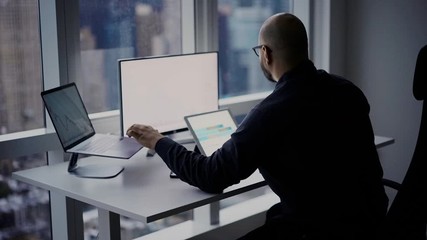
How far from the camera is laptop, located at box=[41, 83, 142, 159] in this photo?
8.39 feet

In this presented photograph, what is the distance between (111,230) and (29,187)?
0.69 meters

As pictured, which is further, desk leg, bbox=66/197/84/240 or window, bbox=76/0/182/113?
window, bbox=76/0/182/113

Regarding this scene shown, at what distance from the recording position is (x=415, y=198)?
2.15m

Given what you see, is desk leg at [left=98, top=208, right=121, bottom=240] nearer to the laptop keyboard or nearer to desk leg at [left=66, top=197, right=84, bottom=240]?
the laptop keyboard

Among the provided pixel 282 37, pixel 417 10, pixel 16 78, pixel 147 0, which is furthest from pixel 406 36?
pixel 16 78

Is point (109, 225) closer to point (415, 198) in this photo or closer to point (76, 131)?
point (76, 131)

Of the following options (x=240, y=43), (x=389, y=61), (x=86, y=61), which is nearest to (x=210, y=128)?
(x=86, y=61)

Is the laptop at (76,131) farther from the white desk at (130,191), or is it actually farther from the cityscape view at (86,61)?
the cityscape view at (86,61)

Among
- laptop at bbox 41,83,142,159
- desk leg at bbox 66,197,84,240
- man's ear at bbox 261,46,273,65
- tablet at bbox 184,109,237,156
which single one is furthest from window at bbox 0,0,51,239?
man's ear at bbox 261,46,273,65

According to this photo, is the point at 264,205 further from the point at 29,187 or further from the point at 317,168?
the point at 317,168

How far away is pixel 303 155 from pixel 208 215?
1437 millimetres

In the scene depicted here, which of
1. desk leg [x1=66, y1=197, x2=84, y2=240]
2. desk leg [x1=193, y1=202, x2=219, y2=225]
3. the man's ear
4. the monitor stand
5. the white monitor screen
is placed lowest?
desk leg [x1=193, y1=202, x2=219, y2=225]

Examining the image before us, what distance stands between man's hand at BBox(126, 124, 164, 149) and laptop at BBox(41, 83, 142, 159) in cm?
11

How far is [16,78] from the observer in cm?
286
